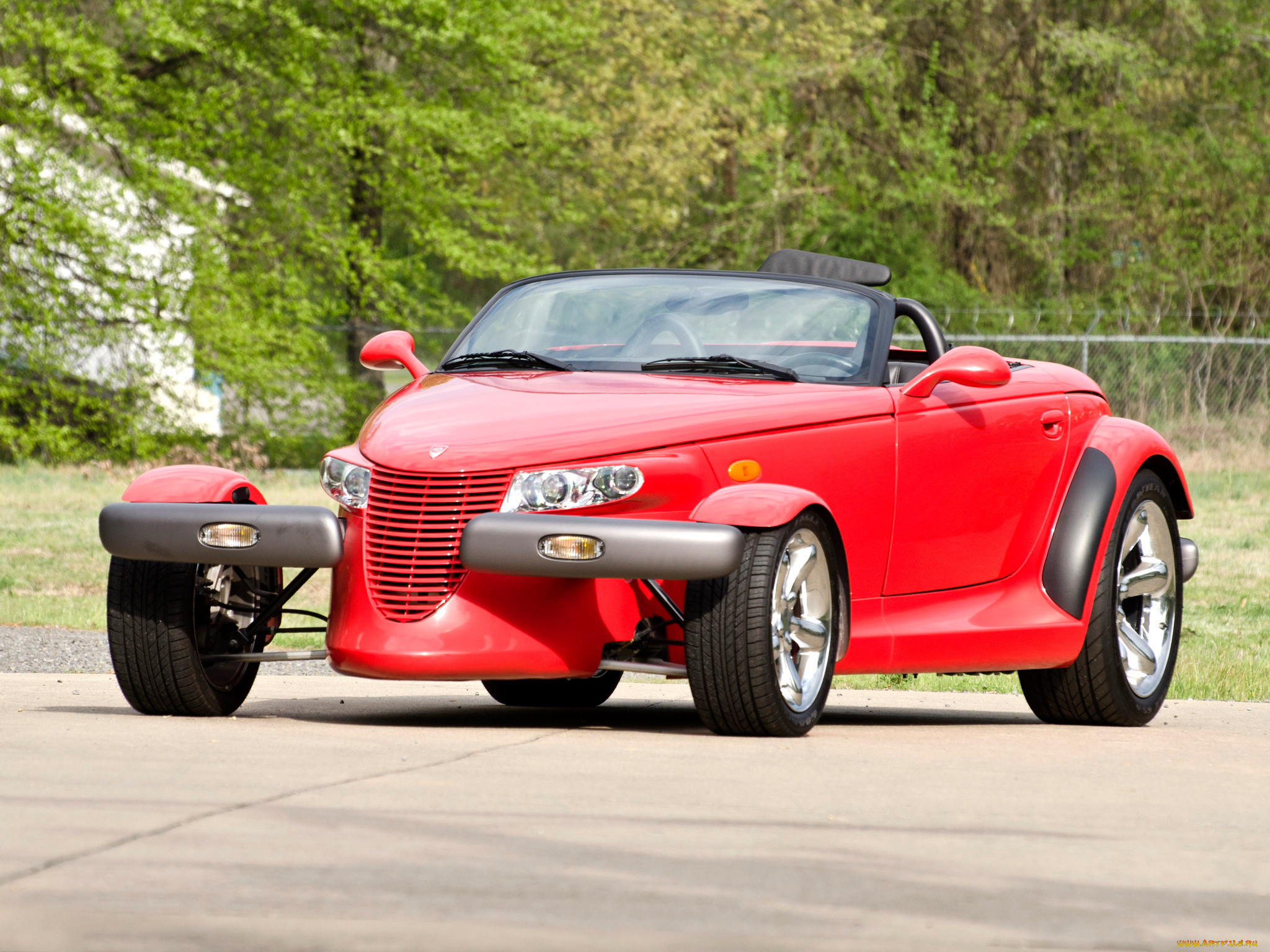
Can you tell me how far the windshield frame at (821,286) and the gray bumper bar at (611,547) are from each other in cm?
123

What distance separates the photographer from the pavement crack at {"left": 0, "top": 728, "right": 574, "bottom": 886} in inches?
149

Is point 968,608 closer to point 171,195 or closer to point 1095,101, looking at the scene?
point 171,195

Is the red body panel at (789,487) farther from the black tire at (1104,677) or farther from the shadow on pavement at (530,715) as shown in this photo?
the shadow on pavement at (530,715)

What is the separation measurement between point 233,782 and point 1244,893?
7.88ft

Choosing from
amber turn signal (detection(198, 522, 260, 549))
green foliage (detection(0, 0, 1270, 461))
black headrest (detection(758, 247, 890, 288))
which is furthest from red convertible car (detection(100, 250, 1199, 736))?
green foliage (detection(0, 0, 1270, 461))

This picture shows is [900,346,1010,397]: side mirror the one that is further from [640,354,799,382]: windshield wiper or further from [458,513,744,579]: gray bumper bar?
[458,513,744,579]: gray bumper bar

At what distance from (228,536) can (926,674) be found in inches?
232

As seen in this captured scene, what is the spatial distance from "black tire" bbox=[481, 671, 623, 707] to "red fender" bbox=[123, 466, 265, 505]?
1.54 metres

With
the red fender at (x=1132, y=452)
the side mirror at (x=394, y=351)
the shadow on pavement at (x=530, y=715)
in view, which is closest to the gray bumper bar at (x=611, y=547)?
the shadow on pavement at (x=530, y=715)

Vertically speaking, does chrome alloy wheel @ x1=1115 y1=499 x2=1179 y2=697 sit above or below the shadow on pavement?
above

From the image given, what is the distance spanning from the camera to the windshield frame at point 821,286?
22.7ft

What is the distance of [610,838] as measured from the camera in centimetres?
423

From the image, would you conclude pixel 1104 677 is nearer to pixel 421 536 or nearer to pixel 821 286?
pixel 821 286

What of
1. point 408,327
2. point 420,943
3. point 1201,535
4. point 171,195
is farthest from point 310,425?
point 420,943
